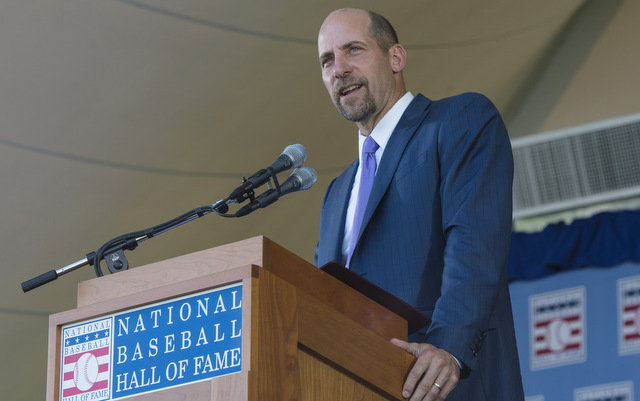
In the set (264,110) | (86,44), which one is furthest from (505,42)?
(86,44)

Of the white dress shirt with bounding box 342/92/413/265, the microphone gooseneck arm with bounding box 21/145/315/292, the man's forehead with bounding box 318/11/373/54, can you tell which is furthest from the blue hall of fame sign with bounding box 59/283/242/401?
the man's forehead with bounding box 318/11/373/54

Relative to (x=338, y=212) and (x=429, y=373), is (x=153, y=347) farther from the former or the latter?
(x=338, y=212)

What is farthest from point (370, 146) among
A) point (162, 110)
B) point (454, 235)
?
point (162, 110)

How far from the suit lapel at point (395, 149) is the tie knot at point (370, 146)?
66 mm

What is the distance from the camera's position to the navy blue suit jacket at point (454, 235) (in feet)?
5.42

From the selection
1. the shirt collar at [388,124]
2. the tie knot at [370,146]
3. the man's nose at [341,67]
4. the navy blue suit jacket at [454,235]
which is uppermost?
the man's nose at [341,67]

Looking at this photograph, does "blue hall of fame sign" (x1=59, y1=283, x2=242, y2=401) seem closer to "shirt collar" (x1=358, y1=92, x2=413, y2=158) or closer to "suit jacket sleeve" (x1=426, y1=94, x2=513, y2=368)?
"suit jacket sleeve" (x1=426, y1=94, x2=513, y2=368)

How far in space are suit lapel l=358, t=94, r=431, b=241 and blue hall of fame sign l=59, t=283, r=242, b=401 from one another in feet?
1.86

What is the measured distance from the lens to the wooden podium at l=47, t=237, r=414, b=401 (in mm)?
1284

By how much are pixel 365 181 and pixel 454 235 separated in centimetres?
34

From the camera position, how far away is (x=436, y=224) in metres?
1.83

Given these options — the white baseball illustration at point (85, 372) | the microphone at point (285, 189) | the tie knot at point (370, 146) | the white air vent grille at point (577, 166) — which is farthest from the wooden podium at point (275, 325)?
the white air vent grille at point (577, 166)

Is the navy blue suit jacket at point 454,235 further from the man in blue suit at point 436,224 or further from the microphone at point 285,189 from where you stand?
the microphone at point 285,189

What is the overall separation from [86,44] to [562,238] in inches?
101
